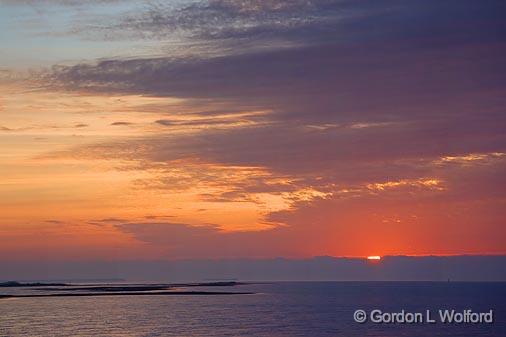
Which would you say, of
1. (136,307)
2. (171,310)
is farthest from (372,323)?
(136,307)

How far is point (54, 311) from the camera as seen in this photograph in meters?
103

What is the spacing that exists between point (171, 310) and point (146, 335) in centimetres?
3783

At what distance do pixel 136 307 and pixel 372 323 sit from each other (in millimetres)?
43178

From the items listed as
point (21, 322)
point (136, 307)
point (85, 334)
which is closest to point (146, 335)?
point (85, 334)

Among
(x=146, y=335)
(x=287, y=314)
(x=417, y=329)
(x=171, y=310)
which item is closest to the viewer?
(x=146, y=335)

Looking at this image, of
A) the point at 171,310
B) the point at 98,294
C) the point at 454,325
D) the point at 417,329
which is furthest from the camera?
the point at 98,294

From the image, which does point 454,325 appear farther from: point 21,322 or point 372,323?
point 21,322

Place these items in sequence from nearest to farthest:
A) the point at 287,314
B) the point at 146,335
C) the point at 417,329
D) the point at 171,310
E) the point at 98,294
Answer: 1. the point at 146,335
2. the point at 417,329
3. the point at 287,314
4. the point at 171,310
5. the point at 98,294

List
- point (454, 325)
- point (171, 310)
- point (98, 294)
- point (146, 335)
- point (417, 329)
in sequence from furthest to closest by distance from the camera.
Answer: point (98, 294) → point (171, 310) → point (454, 325) → point (417, 329) → point (146, 335)

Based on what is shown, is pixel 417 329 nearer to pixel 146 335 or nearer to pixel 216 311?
pixel 146 335

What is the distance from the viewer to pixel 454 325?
81.9 m

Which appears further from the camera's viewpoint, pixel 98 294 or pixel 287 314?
pixel 98 294

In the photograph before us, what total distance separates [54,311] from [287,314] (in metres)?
31.6

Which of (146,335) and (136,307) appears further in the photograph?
(136,307)
